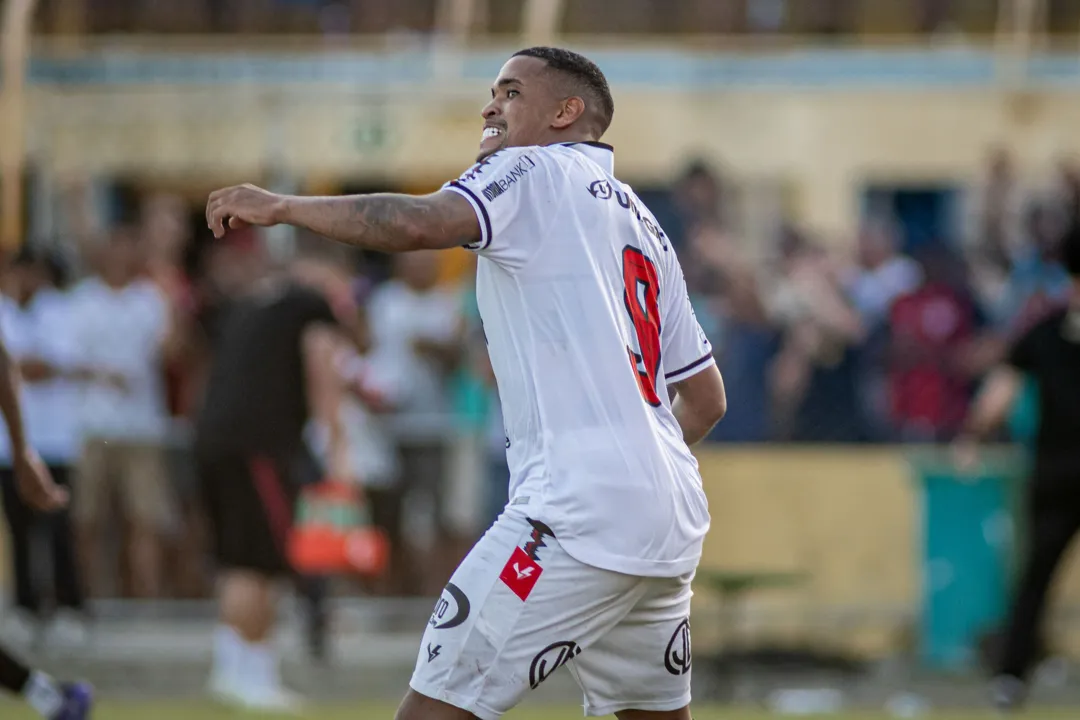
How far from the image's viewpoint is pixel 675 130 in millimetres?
18125

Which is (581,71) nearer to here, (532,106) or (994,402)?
(532,106)

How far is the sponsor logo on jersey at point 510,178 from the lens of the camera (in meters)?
4.94

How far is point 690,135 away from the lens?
59.2ft

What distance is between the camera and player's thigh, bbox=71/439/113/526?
Result: 45.0 feet

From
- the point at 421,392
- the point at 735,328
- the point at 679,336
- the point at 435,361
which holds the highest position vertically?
the point at 679,336

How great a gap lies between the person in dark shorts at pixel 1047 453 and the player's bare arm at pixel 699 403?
18.4 ft

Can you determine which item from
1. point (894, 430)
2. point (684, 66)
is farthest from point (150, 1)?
point (894, 430)

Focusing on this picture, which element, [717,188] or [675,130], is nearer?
[717,188]

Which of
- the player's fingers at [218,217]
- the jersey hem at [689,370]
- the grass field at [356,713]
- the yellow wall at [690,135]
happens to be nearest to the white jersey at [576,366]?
the jersey hem at [689,370]

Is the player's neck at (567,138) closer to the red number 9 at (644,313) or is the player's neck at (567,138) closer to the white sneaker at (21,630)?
the red number 9 at (644,313)

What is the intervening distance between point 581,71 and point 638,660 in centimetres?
161

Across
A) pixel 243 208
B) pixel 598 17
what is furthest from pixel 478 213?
pixel 598 17

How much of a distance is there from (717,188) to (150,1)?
981 cm

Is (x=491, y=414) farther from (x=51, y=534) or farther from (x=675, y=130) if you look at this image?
(x=675, y=130)
